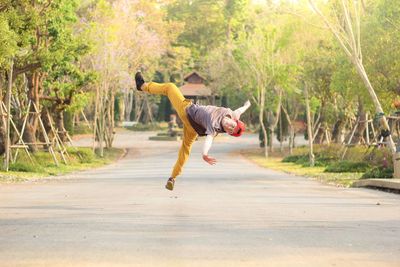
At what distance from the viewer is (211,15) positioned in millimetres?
114250

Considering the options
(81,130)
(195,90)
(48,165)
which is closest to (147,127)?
(195,90)

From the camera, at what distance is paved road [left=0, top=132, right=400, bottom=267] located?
1077 cm

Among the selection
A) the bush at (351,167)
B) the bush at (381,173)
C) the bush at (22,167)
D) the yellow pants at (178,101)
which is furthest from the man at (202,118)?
the bush at (351,167)

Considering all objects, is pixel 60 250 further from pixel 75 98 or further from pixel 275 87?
pixel 275 87

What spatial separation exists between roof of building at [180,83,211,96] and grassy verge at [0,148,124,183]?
3771 cm

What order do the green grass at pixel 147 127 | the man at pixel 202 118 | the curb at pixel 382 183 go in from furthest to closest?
the green grass at pixel 147 127, the curb at pixel 382 183, the man at pixel 202 118

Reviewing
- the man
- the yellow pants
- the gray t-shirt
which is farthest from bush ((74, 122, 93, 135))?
the gray t-shirt

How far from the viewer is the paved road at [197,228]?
10766mm

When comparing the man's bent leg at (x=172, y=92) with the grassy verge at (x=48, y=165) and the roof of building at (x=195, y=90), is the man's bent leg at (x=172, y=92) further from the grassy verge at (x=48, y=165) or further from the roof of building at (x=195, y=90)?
the roof of building at (x=195, y=90)

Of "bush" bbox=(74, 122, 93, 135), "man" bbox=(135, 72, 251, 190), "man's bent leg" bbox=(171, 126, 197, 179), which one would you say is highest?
"man" bbox=(135, 72, 251, 190)

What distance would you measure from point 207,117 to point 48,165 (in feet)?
97.7

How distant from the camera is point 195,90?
339 feet

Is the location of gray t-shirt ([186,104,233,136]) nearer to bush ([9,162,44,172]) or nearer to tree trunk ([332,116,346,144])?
bush ([9,162,44,172])

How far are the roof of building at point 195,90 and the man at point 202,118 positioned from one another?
84.2 metres
